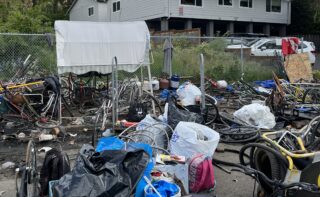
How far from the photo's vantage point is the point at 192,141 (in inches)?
207

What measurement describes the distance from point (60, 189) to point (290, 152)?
7.58 feet

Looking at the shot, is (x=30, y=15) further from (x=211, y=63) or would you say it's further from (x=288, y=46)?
(x=288, y=46)

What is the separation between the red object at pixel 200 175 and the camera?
482 cm

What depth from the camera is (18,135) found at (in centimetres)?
769

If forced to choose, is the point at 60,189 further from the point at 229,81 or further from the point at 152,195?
the point at 229,81

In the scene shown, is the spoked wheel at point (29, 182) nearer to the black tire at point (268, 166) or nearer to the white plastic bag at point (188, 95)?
the black tire at point (268, 166)

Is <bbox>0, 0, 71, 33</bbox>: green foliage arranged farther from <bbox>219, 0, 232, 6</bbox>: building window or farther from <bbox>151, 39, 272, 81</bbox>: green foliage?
<bbox>219, 0, 232, 6</bbox>: building window

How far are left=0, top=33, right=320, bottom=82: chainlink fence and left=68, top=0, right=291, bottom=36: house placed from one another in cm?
1088

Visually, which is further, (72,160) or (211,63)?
(211,63)

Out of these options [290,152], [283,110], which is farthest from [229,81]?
[290,152]

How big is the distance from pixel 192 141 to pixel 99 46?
4.32 meters

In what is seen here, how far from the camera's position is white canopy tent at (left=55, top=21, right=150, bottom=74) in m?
8.41

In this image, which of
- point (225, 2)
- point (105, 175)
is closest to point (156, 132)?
point (105, 175)

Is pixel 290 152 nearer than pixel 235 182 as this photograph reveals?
Yes
